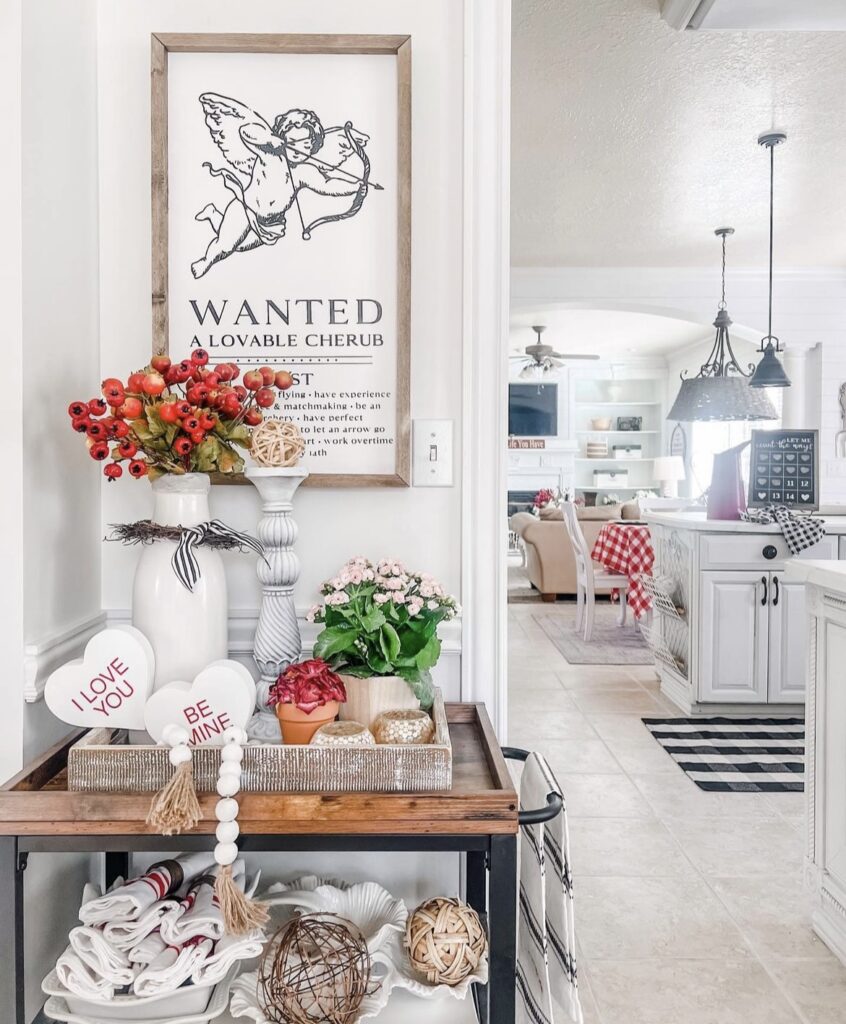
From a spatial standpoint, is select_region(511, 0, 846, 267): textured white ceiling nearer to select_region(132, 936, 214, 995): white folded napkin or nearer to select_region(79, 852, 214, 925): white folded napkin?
select_region(79, 852, 214, 925): white folded napkin

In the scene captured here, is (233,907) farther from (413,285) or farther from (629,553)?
(629,553)

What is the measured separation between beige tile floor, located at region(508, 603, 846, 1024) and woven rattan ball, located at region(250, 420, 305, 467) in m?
1.40

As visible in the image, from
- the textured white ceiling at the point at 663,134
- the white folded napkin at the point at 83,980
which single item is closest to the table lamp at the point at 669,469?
the textured white ceiling at the point at 663,134

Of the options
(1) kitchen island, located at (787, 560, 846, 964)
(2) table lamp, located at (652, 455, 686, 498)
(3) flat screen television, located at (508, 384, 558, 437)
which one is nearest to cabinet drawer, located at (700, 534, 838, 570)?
(1) kitchen island, located at (787, 560, 846, 964)

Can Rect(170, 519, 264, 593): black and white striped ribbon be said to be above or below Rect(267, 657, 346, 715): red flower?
above

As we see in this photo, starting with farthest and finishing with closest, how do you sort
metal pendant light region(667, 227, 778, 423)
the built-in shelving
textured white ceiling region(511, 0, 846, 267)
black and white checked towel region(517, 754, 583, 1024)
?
1. the built-in shelving
2. metal pendant light region(667, 227, 778, 423)
3. textured white ceiling region(511, 0, 846, 267)
4. black and white checked towel region(517, 754, 583, 1024)

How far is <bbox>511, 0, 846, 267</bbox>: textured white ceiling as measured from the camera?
3.08 metres

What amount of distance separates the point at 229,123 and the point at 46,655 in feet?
3.18

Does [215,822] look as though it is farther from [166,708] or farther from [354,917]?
[354,917]

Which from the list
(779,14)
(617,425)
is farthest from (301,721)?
(617,425)

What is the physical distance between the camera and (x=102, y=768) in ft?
3.42

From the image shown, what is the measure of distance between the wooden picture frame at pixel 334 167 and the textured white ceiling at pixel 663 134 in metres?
1.74

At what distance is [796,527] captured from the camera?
3664 millimetres

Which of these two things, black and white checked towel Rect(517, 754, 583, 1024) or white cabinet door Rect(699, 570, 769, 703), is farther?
white cabinet door Rect(699, 570, 769, 703)
